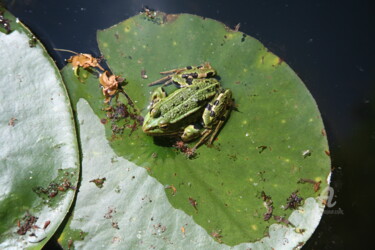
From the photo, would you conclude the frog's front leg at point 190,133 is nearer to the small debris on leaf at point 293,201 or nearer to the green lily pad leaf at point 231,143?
the green lily pad leaf at point 231,143

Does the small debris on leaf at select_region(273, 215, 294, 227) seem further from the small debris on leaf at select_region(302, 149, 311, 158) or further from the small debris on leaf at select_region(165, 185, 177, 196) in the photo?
the small debris on leaf at select_region(165, 185, 177, 196)

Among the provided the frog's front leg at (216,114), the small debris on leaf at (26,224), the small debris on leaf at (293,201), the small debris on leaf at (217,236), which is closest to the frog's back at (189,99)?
the frog's front leg at (216,114)

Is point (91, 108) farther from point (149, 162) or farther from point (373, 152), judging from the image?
point (373, 152)

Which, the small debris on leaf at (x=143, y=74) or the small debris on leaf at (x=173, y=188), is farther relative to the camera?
the small debris on leaf at (x=143, y=74)

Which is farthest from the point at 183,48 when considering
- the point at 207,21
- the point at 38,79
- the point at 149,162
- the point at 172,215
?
the point at 172,215

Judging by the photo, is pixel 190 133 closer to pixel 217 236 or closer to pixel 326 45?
pixel 217 236
